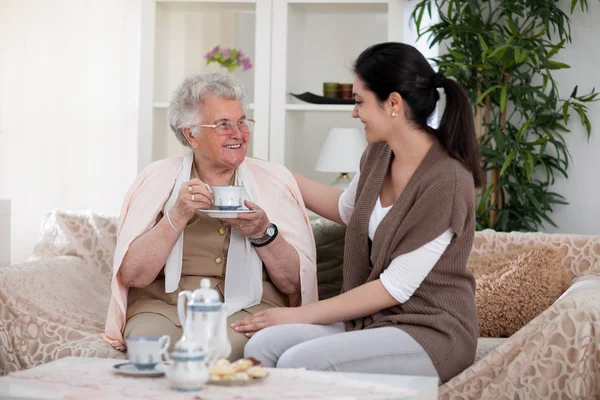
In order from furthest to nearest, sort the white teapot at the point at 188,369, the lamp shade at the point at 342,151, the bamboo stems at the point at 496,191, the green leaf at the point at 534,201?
the bamboo stems at the point at 496,191 → the green leaf at the point at 534,201 → the lamp shade at the point at 342,151 → the white teapot at the point at 188,369

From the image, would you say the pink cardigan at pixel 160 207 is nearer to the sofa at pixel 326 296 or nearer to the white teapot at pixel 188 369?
the sofa at pixel 326 296

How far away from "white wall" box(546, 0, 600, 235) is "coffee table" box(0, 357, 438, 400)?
2767 millimetres

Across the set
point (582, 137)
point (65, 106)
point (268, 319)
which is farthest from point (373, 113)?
point (65, 106)


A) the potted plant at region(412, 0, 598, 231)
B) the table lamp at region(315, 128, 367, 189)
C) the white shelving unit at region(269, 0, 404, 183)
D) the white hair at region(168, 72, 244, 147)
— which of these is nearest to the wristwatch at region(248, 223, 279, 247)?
the white hair at region(168, 72, 244, 147)

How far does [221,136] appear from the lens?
2.51 m

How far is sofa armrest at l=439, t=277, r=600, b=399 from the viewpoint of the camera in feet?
6.93

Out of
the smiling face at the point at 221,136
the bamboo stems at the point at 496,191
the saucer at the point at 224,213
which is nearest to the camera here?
the saucer at the point at 224,213

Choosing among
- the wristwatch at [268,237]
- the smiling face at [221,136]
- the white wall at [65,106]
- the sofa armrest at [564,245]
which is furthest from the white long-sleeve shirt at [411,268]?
the white wall at [65,106]

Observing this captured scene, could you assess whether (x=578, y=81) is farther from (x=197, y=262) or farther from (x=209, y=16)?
(x=197, y=262)

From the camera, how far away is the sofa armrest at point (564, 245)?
9.64 ft


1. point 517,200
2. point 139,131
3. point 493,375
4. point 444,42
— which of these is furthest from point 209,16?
point 493,375

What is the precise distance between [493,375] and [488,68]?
6.77ft

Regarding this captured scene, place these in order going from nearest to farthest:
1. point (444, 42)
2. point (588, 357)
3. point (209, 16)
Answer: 1. point (588, 357)
2. point (209, 16)
3. point (444, 42)

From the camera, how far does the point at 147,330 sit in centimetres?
234
